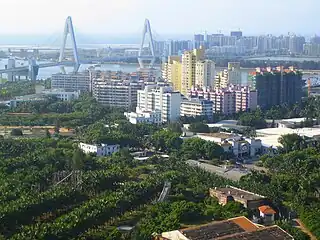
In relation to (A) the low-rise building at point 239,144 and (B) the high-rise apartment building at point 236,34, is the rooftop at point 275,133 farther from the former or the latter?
(B) the high-rise apartment building at point 236,34

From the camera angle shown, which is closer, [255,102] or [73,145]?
[73,145]

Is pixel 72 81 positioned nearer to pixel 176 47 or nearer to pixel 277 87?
pixel 277 87

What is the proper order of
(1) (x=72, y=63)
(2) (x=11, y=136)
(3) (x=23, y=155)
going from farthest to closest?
1. (1) (x=72, y=63)
2. (2) (x=11, y=136)
3. (3) (x=23, y=155)

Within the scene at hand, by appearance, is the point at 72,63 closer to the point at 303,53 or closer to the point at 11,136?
the point at 11,136

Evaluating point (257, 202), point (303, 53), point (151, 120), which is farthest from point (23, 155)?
point (303, 53)

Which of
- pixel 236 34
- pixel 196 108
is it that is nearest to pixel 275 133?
pixel 196 108

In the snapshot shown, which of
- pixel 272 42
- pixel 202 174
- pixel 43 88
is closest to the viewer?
pixel 202 174
